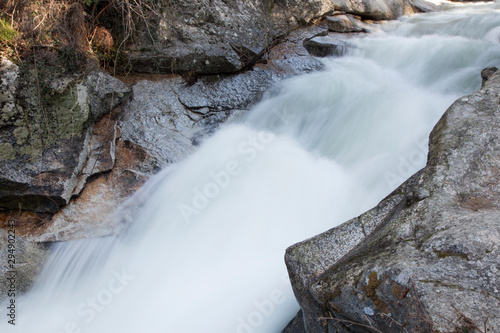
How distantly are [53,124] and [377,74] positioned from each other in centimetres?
501

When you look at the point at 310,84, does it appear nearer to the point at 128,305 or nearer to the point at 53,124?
the point at 53,124

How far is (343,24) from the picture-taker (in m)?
7.84

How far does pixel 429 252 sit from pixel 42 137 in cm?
432

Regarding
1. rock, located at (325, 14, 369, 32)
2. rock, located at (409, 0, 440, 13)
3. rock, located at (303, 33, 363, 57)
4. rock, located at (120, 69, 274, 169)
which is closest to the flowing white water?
rock, located at (120, 69, 274, 169)

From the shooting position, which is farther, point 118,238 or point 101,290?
point 118,238

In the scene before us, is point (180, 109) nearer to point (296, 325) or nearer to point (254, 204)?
point (254, 204)

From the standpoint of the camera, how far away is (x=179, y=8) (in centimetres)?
601

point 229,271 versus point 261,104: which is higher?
point 261,104

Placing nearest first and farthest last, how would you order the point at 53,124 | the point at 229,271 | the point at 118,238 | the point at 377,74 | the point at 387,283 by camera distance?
the point at 387,283 → the point at 229,271 → the point at 118,238 → the point at 53,124 → the point at 377,74

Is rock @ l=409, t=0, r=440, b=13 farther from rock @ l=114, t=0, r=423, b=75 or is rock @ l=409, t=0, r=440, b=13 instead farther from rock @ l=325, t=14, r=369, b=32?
rock @ l=114, t=0, r=423, b=75

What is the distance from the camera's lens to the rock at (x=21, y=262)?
3809 millimetres

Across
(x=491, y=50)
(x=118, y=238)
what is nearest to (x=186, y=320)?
(x=118, y=238)

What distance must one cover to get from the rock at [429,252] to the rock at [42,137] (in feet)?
10.1

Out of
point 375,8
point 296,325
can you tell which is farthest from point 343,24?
point 296,325
